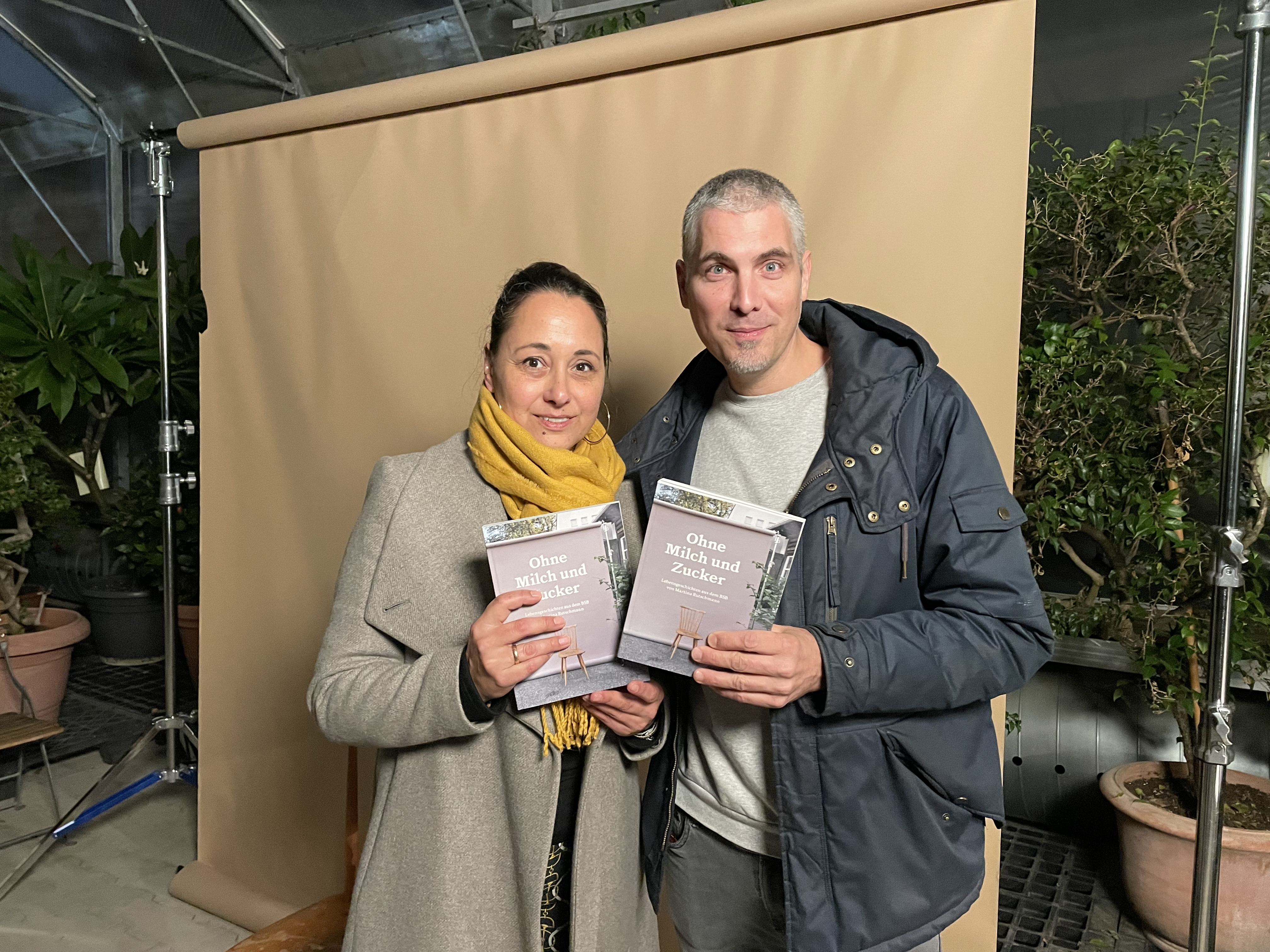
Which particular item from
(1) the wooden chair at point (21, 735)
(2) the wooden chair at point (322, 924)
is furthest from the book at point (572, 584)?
(1) the wooden chair at point (21, 735)

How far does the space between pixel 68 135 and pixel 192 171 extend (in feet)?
2.78

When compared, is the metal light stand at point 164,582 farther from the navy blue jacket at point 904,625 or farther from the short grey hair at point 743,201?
the navy blue jacket at point 904,625

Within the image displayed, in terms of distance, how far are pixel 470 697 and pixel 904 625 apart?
1.98 feet

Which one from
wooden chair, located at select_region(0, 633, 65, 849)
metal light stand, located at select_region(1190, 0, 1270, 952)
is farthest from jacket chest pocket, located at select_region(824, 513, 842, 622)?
wooden chair, located at select_region(0, 633, 65, 849)

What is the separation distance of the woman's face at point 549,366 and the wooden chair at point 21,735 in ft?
9.09

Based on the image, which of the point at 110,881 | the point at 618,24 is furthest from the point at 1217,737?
the point at 618,24

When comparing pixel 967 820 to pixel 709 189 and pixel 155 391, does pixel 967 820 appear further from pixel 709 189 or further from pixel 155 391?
pixel 155 391

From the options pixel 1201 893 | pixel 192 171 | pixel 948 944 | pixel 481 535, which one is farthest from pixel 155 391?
pixel 1201 893

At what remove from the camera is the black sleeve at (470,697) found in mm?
1253

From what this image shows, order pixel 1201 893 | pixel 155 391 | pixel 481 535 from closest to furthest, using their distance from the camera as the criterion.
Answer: pixel 481 535
pixel 1201 893
pixel 155 391

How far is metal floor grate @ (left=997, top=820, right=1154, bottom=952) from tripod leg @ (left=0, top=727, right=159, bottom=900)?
2.77 metres

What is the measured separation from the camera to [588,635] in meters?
1.29

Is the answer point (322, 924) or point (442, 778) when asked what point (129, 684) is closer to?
point (322, 924)

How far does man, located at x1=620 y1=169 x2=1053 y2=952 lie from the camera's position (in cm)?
126
